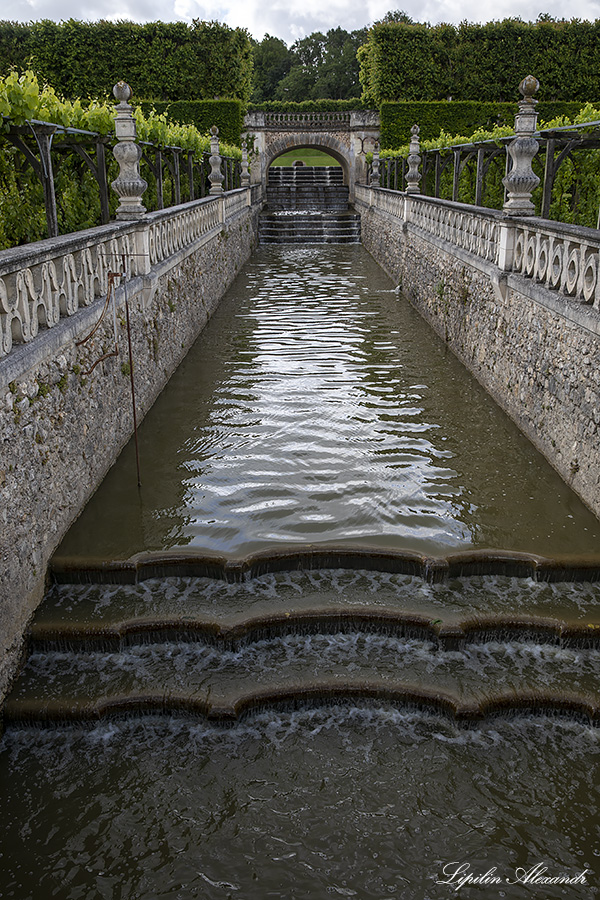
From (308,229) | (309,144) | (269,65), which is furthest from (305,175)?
(269,65)

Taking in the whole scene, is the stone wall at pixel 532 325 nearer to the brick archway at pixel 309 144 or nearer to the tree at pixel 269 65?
the brick archway at pixel 309 144

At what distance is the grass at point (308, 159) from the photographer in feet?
203

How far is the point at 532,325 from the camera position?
9.01 m

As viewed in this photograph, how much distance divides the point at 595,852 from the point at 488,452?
5280 millimetres

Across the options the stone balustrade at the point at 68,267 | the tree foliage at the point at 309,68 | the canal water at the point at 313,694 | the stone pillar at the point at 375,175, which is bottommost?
the canal water at the point at 313,694

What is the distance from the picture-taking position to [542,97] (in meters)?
36.1

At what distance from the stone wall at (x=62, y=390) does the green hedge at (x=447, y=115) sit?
1067 inches

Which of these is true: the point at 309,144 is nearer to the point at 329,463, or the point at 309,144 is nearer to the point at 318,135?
the point at 318,135

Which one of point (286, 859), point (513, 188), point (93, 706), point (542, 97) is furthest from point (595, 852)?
A: point (542, 97)

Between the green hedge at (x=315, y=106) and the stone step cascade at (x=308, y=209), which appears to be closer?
the stone step cascade at (x=308, y=209)

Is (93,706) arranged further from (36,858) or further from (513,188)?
(513,188)

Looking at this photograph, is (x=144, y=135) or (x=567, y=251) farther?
(x=144, y=135)

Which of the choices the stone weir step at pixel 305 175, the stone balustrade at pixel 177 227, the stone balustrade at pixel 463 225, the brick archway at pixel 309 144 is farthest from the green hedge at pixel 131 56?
the stone balustrade at pixel 463 225

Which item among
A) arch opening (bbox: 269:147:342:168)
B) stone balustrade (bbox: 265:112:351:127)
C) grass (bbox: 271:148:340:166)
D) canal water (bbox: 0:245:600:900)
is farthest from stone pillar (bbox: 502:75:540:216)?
grass (bbox: 271:148:340:166)
